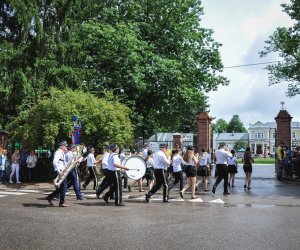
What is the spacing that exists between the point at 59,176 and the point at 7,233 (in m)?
4.17

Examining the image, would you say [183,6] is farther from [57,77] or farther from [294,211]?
[294,211]

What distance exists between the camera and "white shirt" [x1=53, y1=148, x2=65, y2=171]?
510 inches

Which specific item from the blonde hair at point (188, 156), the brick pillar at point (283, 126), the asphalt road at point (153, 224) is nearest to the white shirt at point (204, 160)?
the blonde hair at point (188, 156)

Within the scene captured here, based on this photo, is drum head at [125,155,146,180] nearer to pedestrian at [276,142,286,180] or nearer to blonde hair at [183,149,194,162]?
blonde hair at [183,149,194,162]

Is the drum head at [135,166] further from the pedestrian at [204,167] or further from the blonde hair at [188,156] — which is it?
the pedestrian at [204,167]

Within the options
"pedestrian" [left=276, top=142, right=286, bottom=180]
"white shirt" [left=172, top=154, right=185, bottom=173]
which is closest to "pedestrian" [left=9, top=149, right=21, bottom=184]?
"white shirt" [left=172, top=154, right=185, bottom=173]

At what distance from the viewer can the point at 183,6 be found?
3341cm

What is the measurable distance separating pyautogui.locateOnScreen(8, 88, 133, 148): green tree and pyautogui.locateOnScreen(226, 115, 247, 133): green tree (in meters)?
136

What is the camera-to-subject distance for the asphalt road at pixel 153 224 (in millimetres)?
7781

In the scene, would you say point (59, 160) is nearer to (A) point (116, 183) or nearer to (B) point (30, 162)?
(A) point (116, 183)

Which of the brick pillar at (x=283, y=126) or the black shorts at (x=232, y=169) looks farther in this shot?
the brick pillar at (x=283, y=126)

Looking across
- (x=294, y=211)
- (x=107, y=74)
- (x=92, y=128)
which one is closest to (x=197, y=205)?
(x=294, y=211)

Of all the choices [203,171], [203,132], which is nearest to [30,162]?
[203,171]

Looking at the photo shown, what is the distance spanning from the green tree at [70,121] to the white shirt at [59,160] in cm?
685
